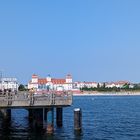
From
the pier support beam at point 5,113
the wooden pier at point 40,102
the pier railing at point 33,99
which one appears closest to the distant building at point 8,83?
the pier support beam at point 5,113

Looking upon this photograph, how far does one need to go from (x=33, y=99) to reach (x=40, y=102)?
863mm

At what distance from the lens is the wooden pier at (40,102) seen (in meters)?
48.3

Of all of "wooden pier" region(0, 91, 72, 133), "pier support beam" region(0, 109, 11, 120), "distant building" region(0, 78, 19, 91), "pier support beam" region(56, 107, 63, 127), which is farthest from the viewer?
"distant building" region(0, 78, 19, 91)

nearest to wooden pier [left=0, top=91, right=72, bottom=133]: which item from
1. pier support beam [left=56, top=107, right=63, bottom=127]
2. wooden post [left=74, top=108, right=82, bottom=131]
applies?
wooden post [left=74, top=108, right=82, bottom=131]

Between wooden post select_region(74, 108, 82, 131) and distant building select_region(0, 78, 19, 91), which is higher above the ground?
distant building select_region(0, 78, 19, 91)

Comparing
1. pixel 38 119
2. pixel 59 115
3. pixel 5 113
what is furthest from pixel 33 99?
pixel 5 113

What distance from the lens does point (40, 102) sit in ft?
162

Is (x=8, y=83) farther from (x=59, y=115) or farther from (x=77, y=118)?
(x=77, y=118)

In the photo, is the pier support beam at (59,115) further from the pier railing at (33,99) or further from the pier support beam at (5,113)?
the pier support beam at (5,113)

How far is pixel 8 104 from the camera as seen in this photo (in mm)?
48219

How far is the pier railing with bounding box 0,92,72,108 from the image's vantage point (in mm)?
48188

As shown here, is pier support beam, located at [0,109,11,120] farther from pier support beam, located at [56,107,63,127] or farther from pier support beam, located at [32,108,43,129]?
pier support beam, located at [32,108,43,129]

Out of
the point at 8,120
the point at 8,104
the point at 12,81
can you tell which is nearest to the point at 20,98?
the point at 8,104

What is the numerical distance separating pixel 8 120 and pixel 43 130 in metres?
14.8
